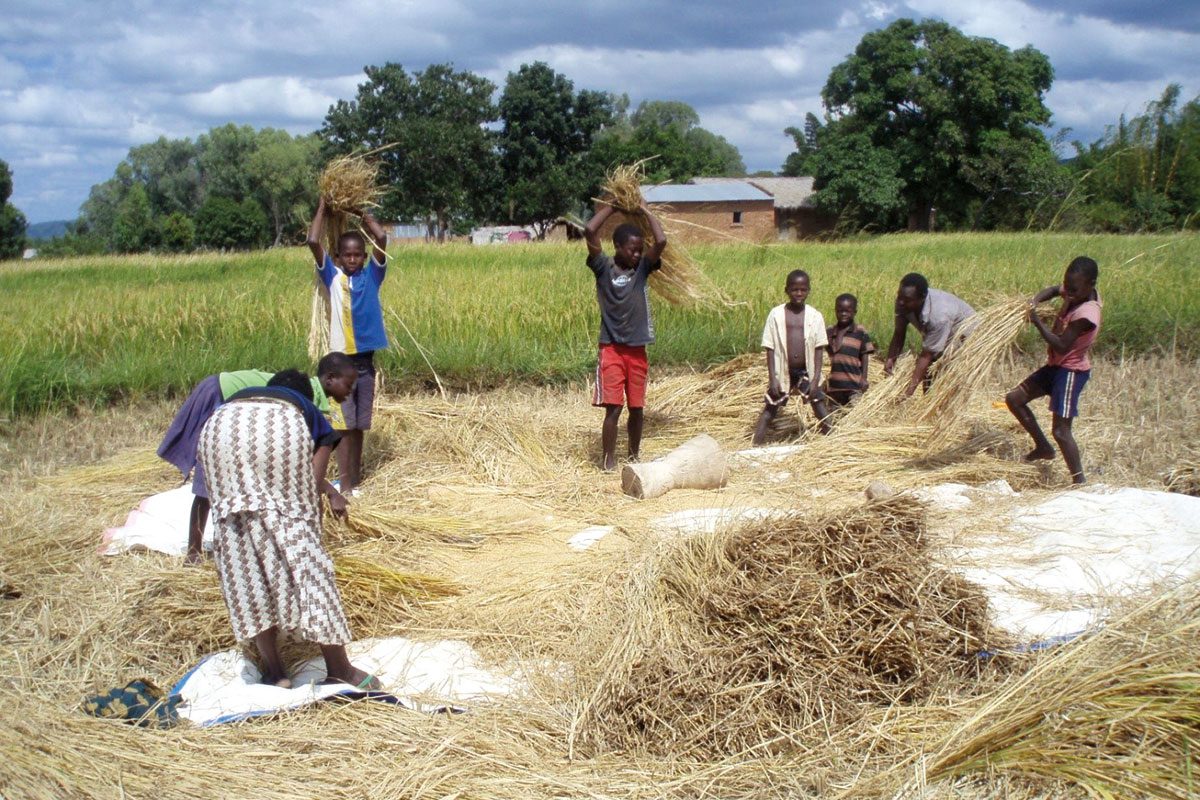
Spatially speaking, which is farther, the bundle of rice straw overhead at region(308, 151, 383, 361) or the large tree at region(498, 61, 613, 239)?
the large tree at region(498, 61, 613, 239)

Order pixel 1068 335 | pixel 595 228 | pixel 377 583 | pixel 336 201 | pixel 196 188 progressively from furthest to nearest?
pixel 196 188 < pixel 595 228 < pixel 336 201 < pixel 1068 335 < pixel 377 583

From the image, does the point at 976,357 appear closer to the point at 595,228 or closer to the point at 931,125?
the point at 595,228

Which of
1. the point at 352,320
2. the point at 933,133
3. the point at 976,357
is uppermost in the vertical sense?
the point at 933,133

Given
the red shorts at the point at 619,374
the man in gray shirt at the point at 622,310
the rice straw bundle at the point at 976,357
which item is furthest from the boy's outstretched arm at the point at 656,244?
the rice straw bundle at the point at 976,357

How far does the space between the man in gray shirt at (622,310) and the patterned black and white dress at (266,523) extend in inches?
116

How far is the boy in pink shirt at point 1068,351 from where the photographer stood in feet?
17.6

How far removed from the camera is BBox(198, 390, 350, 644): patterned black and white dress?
334 cm

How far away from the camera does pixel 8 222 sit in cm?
3825

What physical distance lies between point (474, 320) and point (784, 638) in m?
6.61

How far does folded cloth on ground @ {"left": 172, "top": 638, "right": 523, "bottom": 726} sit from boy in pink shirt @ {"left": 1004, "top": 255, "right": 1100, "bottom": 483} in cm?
369

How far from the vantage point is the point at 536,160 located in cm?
3588

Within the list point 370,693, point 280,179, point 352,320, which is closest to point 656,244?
point 352,320

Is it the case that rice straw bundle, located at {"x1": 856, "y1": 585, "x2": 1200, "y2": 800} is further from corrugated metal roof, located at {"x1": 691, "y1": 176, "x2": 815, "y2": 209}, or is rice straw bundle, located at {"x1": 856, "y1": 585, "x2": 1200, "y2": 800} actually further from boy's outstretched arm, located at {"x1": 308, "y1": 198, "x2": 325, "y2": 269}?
corrugated metal roof, located at {"x1": 691, "y1": 176, "x2": 815, "y2": 209}

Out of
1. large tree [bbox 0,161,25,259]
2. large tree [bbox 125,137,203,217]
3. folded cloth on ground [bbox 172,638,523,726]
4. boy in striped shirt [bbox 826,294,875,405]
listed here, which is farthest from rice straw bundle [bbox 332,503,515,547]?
large tree [bbox 125,137,203,217]
